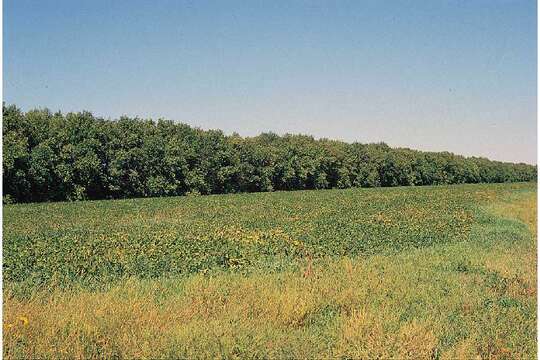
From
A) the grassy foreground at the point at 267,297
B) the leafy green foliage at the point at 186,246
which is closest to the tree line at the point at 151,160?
the leafy green foliage at the point at 186,246

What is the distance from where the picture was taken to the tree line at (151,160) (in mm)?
40094

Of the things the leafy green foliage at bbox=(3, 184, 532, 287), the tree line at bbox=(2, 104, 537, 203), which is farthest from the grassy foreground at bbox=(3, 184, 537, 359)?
the tree line at bbox=(2, 104, 537, 203)

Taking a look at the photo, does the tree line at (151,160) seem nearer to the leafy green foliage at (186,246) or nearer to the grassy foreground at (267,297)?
the leafy green foliage at (186,246)

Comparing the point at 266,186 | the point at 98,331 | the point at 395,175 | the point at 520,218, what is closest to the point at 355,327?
the point at 98,331

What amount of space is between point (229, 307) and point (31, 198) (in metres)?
38.3

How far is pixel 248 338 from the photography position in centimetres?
600

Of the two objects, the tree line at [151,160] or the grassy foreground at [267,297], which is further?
the tree line at [151,160]

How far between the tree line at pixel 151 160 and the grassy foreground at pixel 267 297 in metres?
27.7

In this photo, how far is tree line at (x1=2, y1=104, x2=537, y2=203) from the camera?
4009 cm

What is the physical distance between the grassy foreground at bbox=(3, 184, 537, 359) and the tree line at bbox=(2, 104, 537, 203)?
27.7 m

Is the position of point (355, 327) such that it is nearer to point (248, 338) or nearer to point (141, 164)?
point (248, 338)

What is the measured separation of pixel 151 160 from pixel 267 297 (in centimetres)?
4355

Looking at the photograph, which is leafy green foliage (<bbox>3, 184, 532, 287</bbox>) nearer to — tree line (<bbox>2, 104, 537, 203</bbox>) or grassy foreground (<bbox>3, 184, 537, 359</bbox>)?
grassy foreground (<bbox>3, 184, 537, 359</bbox>)

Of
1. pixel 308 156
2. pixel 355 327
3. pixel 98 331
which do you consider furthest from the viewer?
pixel 308 156
